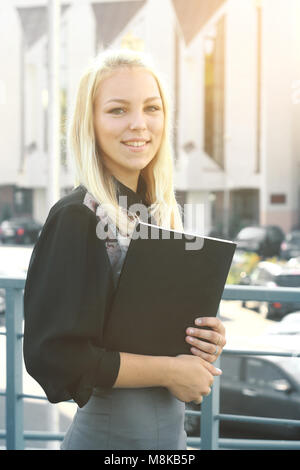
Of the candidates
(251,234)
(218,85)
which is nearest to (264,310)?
(251,234)

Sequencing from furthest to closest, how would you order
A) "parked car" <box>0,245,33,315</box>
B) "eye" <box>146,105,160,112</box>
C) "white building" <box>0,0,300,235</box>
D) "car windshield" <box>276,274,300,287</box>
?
1. "white building" <box>0,0,300,235</box>
2. "parked car" <box>0,245,33,315</box>
3. "car windshield" <box>276,274,300,287</box>
4. "eye" <box>146,105,160,112</box>

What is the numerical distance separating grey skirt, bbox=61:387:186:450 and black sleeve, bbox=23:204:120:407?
0.11 m

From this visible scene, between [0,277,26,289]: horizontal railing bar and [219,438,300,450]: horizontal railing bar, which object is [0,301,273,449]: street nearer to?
[0,277,26,289]: horizontal railing bar

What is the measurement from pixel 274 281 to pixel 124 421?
12588 millimetres

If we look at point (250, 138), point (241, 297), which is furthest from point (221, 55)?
point (241, 297)

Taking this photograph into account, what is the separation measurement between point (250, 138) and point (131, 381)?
1311 inches

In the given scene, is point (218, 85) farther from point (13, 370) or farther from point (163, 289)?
point (163, 289)

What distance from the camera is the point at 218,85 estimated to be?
33.9 meters

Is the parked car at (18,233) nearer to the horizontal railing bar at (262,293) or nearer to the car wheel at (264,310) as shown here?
the car wheel at (264,310)

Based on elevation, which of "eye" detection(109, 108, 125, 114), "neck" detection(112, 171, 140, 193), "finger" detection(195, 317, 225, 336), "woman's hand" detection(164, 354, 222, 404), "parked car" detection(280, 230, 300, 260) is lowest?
"parked car" detection(280, 230, 300, 260)

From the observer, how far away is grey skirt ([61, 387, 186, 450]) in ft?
4.59

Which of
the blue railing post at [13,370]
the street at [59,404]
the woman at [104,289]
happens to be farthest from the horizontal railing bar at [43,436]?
the woman at [104,289]

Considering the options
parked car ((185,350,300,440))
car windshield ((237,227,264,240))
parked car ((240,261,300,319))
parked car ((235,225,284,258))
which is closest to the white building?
car windshield ((237,227,264,240))

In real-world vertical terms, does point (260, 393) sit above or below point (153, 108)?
below
